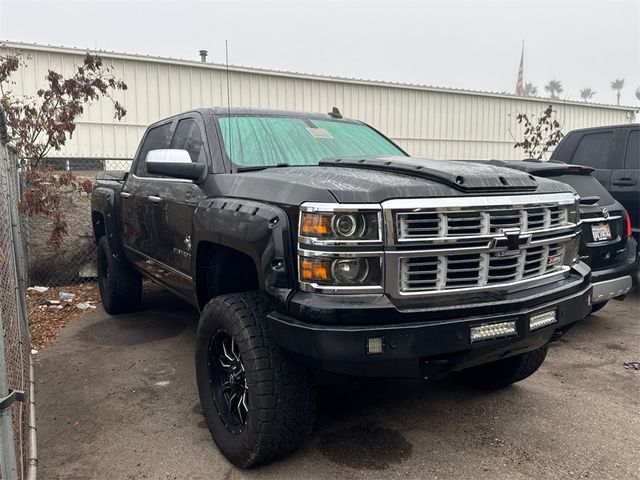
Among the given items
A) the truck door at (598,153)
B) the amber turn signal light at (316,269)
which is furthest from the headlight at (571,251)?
the truck door at (598,153)

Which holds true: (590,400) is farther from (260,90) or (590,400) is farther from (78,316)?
(260,90)

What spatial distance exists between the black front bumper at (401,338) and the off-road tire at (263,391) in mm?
171

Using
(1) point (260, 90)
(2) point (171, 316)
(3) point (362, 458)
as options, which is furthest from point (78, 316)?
(1) point (260, 90)

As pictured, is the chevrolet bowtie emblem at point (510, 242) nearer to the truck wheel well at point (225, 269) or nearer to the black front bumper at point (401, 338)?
the black front bumper at point (401, 338)

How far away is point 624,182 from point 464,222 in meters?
4.94

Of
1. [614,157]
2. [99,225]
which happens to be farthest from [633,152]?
[99,225]

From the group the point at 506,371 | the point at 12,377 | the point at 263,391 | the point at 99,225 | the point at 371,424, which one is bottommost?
the point at 371,424

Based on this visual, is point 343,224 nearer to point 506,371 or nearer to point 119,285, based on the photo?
point 506,371

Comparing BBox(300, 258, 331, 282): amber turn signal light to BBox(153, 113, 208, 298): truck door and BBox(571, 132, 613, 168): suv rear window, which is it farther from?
BBox(571, 132, 613, 168): suv rear window

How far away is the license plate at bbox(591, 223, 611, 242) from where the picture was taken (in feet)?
15.5

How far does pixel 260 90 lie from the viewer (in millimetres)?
12070

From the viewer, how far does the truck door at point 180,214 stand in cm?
351

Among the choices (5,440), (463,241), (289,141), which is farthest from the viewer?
(289,141)

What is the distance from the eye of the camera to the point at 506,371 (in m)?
3.60
